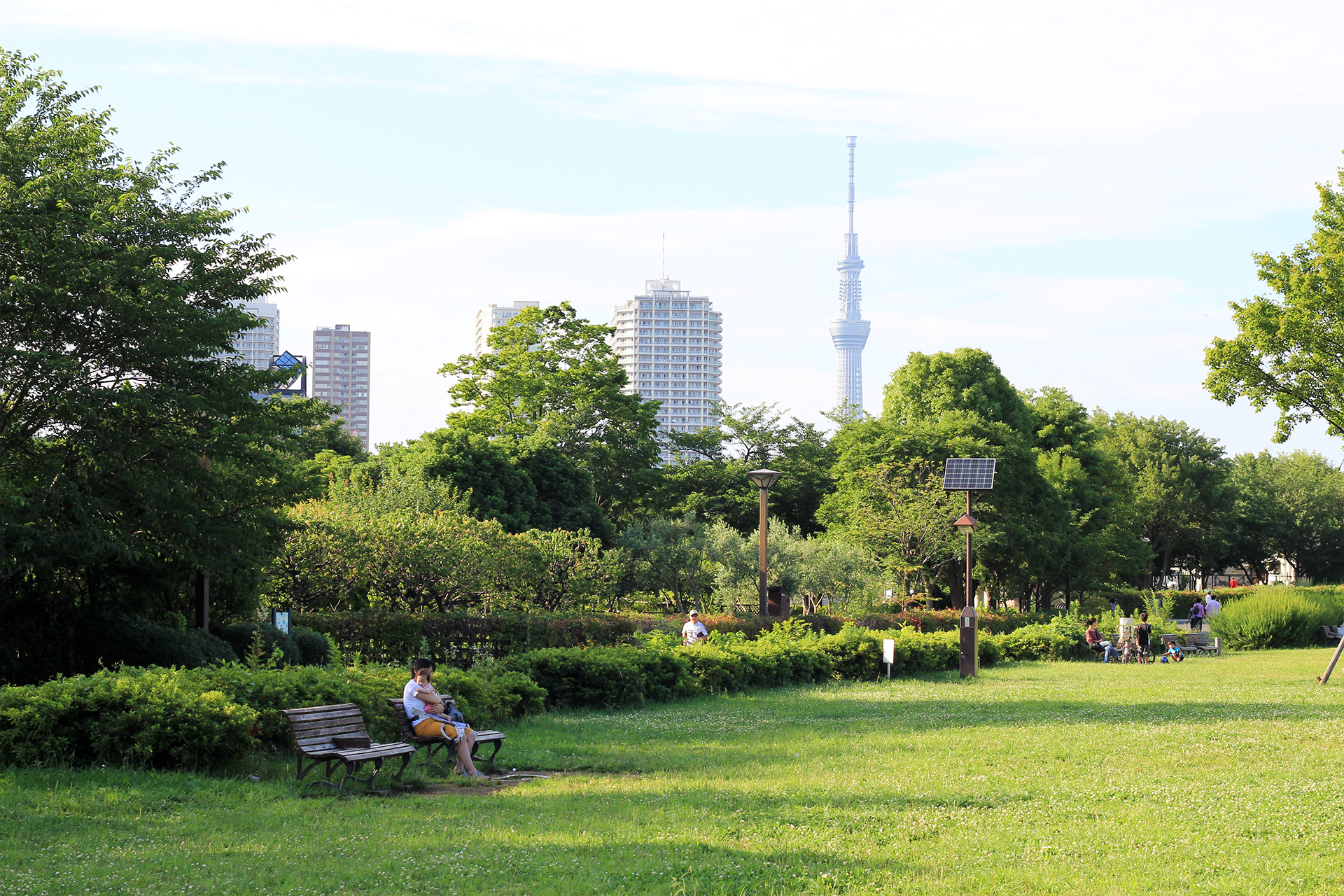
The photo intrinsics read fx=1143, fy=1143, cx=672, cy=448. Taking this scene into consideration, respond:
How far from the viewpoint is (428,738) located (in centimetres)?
1144

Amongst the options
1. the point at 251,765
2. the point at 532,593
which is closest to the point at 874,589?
the point at 532,593

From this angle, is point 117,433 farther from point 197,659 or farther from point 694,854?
point 694,854

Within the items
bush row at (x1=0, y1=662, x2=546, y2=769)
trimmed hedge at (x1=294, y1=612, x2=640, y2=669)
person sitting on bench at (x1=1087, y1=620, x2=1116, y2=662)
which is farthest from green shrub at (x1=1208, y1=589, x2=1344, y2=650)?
bush row at (x1=0, y1=662, x2=546, y2=769)

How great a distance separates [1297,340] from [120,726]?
950 inches

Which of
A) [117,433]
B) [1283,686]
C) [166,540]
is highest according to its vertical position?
[117,433]

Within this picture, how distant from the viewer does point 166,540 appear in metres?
16.7

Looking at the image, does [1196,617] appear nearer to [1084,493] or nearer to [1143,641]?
[1084,493]

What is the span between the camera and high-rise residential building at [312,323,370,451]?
6919 inches

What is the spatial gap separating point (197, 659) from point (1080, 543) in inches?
1683

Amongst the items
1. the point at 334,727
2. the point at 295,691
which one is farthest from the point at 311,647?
the point at 334,727

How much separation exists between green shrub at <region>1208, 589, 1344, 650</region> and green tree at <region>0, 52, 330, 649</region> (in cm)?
3096

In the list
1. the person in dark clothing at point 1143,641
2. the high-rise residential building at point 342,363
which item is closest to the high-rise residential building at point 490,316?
the high-rise residential building at point 342,363

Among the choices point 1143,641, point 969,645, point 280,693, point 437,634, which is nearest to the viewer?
point 280,693

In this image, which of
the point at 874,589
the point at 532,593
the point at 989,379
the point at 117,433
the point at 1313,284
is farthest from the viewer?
the point at 989,379
